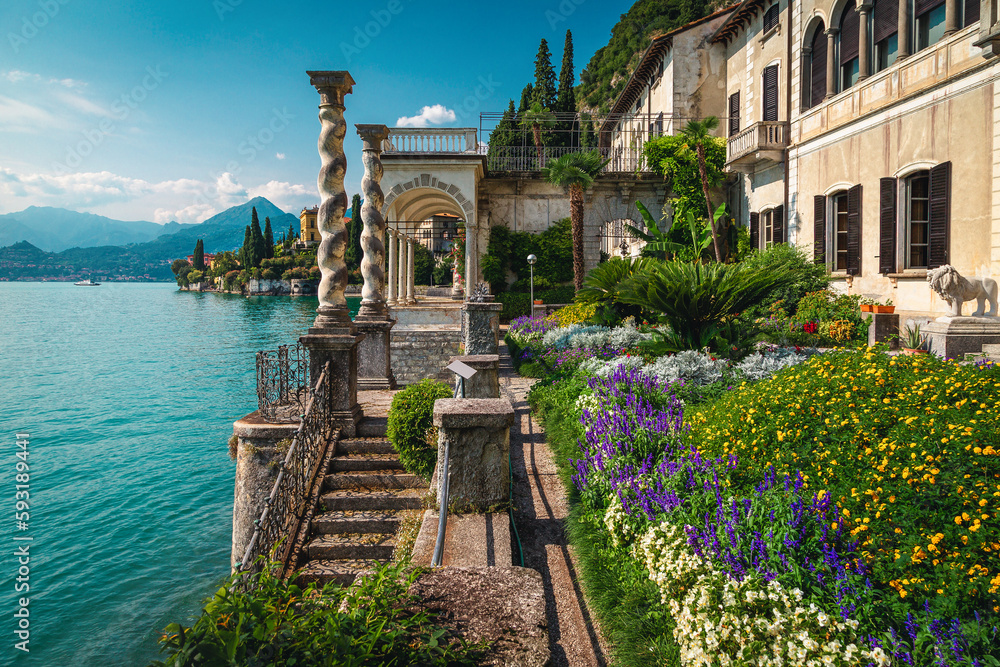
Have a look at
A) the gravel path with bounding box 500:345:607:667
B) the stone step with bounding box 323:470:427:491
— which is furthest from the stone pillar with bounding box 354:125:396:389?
the stone step with bounding box 323:470:427:491

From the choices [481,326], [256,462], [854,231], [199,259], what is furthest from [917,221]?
[199,259]

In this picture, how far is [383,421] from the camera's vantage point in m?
7.32

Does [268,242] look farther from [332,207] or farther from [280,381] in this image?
[280,381]

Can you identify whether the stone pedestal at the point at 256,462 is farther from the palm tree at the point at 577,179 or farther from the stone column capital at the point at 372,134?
the palm tree at the point at 577,179

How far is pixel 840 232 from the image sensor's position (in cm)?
1573

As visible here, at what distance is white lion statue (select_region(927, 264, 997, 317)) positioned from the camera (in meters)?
10.6

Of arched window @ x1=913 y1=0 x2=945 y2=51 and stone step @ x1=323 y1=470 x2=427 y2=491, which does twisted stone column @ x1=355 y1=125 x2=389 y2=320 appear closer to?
stone step @ x1=323 y1=470 x2=427 y2=491

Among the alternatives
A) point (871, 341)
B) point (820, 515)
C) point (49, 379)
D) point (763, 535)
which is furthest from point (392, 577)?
point (49, 379)

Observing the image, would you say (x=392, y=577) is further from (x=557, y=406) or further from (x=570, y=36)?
(x=570, y=36)

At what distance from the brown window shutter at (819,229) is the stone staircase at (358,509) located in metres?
14.5

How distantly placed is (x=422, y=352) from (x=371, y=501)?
8099 millimetres

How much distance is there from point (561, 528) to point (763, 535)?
199 centimetres

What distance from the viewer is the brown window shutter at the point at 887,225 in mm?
13164

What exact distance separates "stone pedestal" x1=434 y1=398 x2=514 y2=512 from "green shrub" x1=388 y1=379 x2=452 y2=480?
2.11 metres
